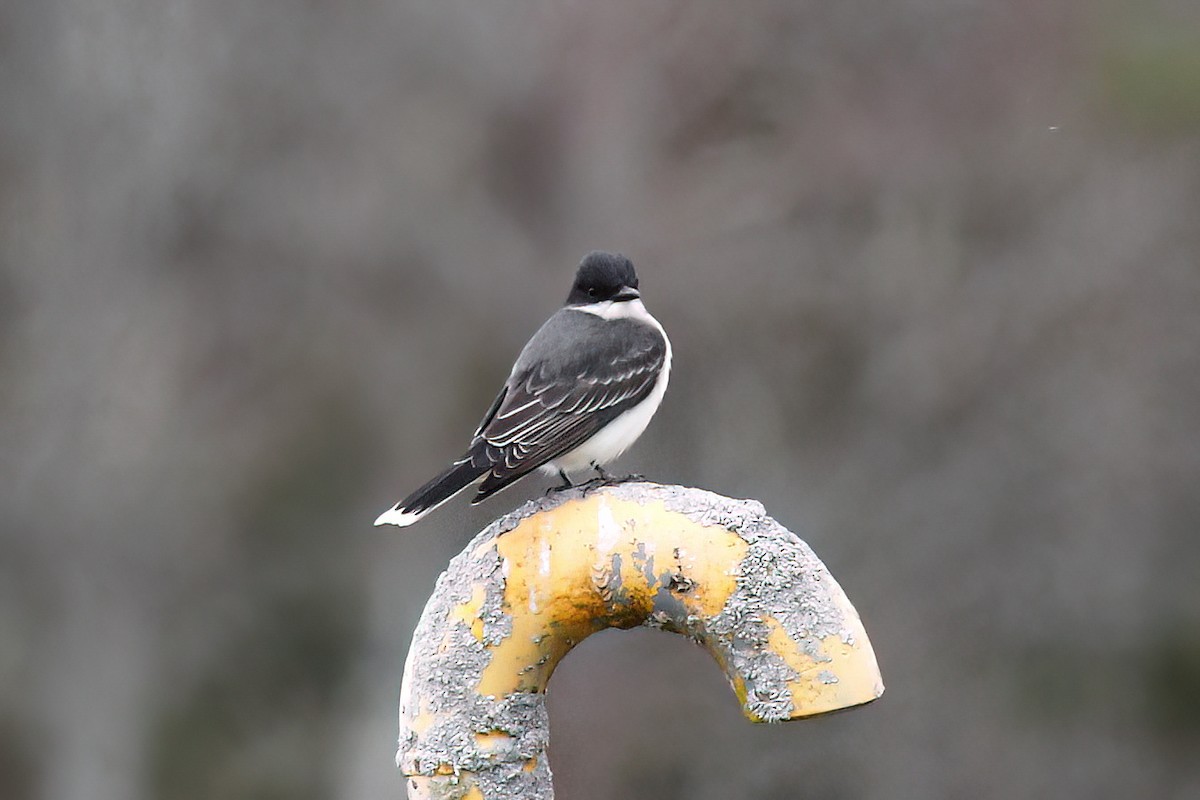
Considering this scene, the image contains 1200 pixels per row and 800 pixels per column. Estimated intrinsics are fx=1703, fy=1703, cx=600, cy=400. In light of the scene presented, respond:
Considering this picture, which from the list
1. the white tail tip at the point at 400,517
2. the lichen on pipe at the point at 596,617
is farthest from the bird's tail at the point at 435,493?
the lichen on pipe at the point at 596,617

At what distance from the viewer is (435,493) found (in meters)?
3.49

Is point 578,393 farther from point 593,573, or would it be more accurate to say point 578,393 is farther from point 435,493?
point 593,573

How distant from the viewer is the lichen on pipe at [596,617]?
2.87 meters

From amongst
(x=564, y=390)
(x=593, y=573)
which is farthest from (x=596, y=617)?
(x=564, y=390)

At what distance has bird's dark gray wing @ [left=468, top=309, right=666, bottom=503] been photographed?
366 centimetres

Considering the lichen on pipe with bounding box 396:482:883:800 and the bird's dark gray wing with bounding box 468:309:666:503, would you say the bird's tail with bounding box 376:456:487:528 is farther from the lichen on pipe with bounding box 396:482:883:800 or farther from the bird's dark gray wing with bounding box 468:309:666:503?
the lichen on pipe with bounding box 396:482:883:800

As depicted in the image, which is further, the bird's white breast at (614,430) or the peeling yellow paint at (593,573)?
the bird's white breast at (614,430)

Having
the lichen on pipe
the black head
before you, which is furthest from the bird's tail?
the black head

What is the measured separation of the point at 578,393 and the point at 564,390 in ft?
0.11

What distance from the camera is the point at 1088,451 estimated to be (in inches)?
312

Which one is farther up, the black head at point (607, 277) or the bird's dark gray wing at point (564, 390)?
the black head at point (607, 277)

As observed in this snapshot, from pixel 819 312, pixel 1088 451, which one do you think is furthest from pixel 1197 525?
pixel 819 312

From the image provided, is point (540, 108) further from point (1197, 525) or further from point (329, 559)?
point (1197, 525)

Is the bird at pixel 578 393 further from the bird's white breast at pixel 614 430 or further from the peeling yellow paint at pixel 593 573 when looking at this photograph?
the peeling yellow paint at pixel 593 573
